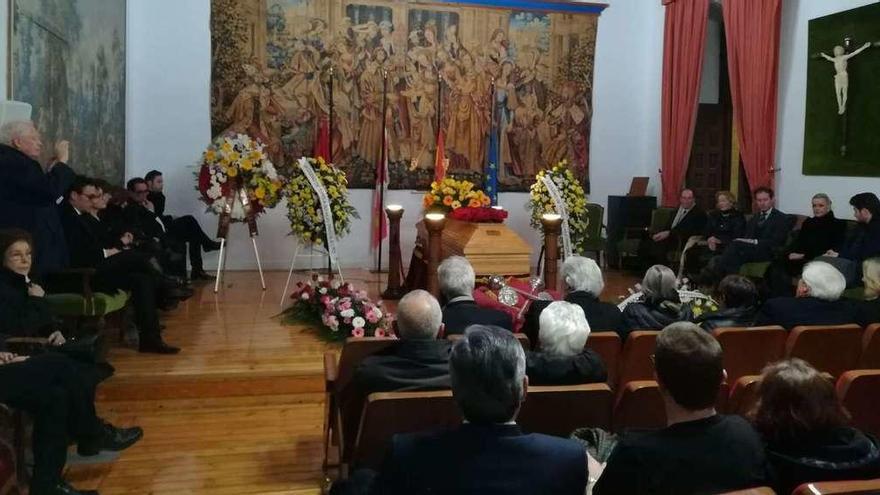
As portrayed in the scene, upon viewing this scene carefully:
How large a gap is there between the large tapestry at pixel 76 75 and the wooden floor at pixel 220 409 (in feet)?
6.03

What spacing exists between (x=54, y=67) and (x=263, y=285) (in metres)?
3.23

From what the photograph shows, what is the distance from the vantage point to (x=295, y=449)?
161 inches

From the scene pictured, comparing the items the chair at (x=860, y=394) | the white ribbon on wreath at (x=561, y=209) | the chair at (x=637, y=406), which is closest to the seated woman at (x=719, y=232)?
the white ribbon on wreath at (x=561, y=209)

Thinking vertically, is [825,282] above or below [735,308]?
above

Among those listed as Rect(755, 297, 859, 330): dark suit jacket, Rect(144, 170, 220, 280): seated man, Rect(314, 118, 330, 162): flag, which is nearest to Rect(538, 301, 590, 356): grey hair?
Rect(755, 297, 859, 330): dark suit jacket

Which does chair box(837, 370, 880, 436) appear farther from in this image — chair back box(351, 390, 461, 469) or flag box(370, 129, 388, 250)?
flag box(370, 129, 388, 250)

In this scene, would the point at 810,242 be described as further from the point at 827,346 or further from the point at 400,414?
the point at 400,414

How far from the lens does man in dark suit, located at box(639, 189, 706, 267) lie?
29.6 feet

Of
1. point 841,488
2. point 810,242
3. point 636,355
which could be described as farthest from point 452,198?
point 841,488

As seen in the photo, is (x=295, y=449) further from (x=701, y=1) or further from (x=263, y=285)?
(x=701, y=1)

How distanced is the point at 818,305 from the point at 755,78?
17.7ft

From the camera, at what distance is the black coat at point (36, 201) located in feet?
14.4

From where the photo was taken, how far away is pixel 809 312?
3.92 meters

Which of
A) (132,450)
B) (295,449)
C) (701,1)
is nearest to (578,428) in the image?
(295,449)
